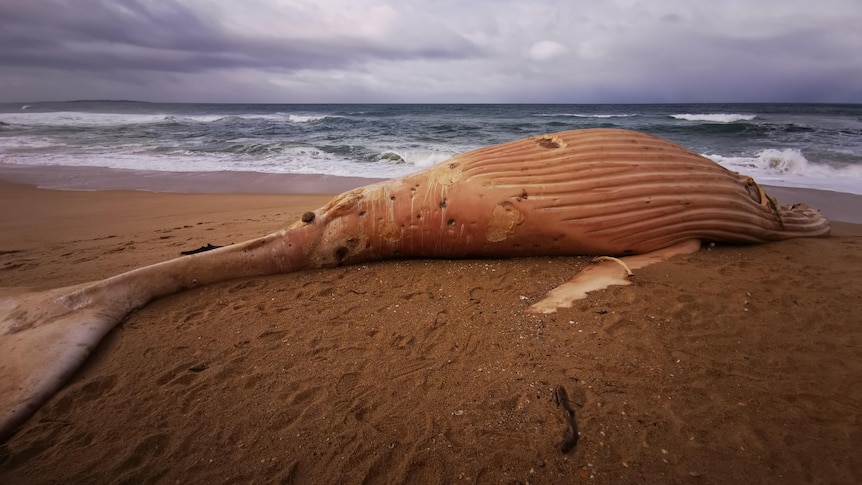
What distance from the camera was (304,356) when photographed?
2729 mm

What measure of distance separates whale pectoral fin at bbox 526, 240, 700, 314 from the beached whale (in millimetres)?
25

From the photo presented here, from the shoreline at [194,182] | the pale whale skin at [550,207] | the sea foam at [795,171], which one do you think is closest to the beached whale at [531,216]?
the pale whale skin at [550,207]

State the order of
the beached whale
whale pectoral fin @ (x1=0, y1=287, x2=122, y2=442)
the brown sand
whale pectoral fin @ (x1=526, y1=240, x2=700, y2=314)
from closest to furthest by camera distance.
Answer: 1. the brown sand
2. whale pectoral fin @ (x1=0, y1=287, x2=122, y2=442)
3. whale pectoral fin @ (x1=526, y1=240, x2=700, y2=314)
4. the beached whale

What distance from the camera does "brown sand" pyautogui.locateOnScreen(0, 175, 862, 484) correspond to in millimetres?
1920

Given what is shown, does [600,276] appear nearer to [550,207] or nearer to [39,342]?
[550,207]

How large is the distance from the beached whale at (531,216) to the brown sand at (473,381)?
183mm

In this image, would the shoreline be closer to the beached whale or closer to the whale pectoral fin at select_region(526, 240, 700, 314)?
the beached whale

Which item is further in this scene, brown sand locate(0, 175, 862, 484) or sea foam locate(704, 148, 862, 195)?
sea foam locate(704, 148, 862, 195)

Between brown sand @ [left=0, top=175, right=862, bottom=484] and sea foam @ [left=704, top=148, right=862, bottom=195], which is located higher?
sea foam @ [left=704, top=148, right=862, bottom=195]

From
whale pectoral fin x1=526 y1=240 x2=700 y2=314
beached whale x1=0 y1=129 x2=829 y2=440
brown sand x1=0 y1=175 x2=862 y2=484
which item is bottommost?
brown sand x1=0 y1=175 x2=862 y2=484

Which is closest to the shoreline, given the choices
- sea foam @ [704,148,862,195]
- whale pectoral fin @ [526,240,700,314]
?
sea foam @ [704,148,862,195]

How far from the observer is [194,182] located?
9664 mm

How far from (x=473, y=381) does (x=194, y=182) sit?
9339 millimetres

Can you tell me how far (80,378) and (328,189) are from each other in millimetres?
6542
